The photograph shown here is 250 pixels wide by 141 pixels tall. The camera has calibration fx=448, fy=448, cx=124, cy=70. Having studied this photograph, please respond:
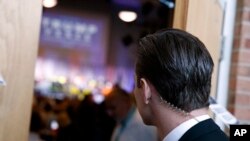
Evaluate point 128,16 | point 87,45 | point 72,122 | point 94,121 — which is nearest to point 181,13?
point 94,121

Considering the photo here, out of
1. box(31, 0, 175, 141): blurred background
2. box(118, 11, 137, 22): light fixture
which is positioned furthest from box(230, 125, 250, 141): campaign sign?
box(118, 11, 137, 22): light fixture

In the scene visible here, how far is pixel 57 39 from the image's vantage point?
9.34 m

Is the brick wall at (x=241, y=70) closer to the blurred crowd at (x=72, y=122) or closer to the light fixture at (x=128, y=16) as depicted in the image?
the blurred crowd at (x=72, y=122)

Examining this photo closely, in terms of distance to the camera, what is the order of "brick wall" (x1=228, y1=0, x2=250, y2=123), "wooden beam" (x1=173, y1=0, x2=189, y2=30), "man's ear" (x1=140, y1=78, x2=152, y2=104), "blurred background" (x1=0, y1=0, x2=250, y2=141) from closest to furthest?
1. "man's ear" (x1=140, y1=78, x2=152, y2=104)
2. "blurred background" (x1=0, y1=0, x2=250, y2=141)
3. "wooden beam" (x1=173, y1=0, x2=189, y2=30)
4. "brick wall" (x1=228, y1=0, x2=250, y2=123)

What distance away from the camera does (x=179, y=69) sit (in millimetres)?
1286

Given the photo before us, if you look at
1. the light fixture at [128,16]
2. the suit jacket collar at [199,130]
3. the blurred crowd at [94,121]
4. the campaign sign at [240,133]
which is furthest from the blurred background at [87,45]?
the suit jacket collar at [199,130]

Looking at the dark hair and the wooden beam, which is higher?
the wooden beam

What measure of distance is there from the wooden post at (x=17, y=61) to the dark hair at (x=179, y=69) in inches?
17.0

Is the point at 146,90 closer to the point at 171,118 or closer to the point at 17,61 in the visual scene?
the point at 171,118

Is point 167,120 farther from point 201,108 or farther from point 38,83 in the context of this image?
point 38,83

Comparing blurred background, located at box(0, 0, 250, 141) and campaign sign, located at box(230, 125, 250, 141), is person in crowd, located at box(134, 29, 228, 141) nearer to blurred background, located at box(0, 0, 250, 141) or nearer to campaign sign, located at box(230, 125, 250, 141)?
campaign sign, located at box(230, 125, 250, 141)

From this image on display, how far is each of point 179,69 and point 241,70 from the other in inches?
60.9

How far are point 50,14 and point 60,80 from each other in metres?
1.76

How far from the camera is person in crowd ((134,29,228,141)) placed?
4.22 ft
